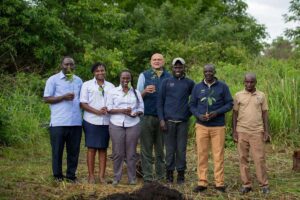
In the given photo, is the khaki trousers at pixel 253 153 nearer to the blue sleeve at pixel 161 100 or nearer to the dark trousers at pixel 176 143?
the dark trousers at pixel 176 143

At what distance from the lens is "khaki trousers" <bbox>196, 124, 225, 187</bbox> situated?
7078 mm

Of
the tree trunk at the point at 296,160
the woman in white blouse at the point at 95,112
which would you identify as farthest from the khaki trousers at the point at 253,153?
the woman in white blouse at the point at 95,112

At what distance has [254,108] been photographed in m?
6.96

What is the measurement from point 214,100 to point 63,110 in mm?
2070

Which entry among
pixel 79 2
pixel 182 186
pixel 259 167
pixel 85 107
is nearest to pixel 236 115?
pixel 259 167

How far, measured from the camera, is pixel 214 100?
23.0 ft

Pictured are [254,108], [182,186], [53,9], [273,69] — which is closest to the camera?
[254,108]

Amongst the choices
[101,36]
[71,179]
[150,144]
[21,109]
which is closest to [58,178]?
[71,179]

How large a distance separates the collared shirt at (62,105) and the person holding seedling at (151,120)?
953 millimetres

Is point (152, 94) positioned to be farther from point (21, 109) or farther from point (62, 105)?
point (21, 109)

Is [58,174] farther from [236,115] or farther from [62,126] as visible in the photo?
[236,115]

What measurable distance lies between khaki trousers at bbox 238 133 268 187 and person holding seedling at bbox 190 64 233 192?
0.86ft

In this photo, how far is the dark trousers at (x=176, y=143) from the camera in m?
7.49

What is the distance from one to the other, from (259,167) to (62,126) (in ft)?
8.88
